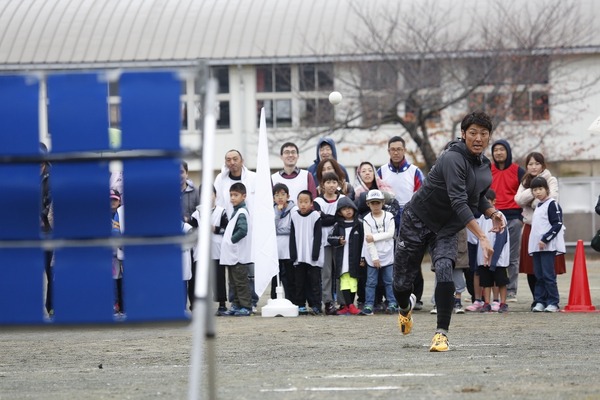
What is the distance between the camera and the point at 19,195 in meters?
7.36

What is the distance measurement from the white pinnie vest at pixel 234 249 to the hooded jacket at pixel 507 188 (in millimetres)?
3114

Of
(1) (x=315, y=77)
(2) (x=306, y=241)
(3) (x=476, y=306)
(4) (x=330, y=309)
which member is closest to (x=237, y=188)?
(2) (x=306, y=241)

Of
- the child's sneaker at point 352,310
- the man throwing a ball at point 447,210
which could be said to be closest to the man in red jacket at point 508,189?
the child's sneaker at point 352,310

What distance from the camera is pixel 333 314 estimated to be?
651 inches

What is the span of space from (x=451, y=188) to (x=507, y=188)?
620 cm

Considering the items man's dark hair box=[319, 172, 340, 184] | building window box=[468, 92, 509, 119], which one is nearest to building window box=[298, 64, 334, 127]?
building window box=[468, 92, 509, 119]

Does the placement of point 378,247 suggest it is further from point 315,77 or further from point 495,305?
point 315,77

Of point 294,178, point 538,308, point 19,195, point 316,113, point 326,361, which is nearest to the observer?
point 19,195

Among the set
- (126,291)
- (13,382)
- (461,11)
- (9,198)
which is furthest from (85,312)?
(461,11)

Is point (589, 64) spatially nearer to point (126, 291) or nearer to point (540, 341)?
point (540, 341)

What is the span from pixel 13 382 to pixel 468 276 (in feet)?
28.6

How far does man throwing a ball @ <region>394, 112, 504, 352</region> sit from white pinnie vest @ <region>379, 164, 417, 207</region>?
527 centimetres

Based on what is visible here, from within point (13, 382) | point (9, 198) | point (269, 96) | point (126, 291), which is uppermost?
point (269, 96)

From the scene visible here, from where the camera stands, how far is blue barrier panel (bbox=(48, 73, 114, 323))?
7230 mm
